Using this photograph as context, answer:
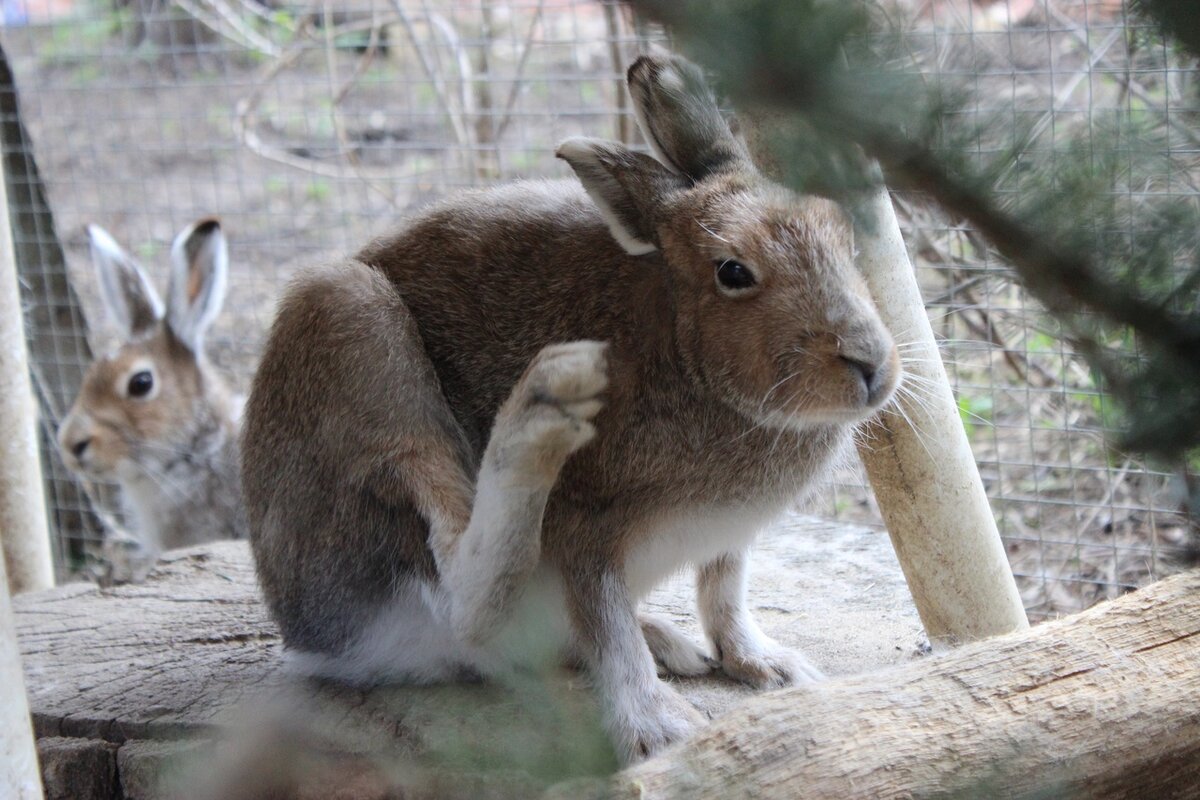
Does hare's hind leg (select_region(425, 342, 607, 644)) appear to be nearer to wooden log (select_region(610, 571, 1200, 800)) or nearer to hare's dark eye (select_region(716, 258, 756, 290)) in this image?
hare's dark eye (select_region(716, 258, 756, 290))

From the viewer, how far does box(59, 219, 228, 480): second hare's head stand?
5.28 m

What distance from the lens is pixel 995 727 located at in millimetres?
2131

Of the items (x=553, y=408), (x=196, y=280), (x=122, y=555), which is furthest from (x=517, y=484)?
(x=122, y=555)

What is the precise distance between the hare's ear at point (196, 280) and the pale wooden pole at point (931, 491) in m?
3.39

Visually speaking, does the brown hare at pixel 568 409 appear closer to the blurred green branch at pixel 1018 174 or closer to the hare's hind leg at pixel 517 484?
the hare's hind leg at pixel 517 484

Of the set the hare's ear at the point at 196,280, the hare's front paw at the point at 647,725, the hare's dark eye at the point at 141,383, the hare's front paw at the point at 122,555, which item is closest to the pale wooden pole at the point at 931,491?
the hare's front paw at the point at 647,725

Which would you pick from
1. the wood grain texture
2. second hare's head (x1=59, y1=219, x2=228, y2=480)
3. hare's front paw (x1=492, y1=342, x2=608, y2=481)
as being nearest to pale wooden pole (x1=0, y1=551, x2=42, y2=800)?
the wood grain texture

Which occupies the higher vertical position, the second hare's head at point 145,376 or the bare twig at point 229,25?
the bare twig at point 229,25

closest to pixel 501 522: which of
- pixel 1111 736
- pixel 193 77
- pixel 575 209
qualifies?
pixel 575 209

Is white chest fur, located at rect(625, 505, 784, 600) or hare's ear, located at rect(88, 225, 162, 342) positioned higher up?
hare's ear, located at rect(88, 225, 162, 342)

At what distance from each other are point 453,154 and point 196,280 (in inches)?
87.5

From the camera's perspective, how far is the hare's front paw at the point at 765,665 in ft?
9.42

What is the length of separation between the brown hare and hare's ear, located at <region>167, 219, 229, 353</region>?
258cm

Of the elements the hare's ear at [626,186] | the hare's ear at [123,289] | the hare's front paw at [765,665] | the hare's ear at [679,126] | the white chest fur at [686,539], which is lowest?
the hare's front paw at [765,665]
